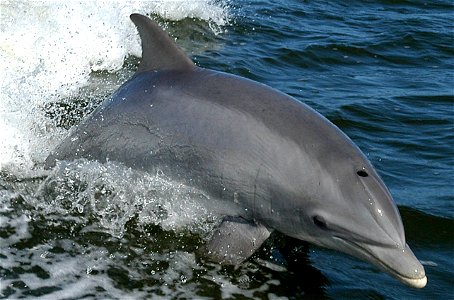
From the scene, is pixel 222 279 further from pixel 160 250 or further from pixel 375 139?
pixel 375 139

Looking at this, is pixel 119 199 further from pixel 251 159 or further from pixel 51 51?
pixel 51 51

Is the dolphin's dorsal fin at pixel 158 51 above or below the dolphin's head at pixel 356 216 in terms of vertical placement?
above

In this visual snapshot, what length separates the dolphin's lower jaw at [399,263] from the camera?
553 centimetres

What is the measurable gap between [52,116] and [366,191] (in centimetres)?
499

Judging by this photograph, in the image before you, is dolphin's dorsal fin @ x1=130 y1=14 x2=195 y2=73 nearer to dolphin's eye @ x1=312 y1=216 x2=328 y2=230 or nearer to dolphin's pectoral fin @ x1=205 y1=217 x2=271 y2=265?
dolphin's pectoral fin @ x1=205 y1=217 x2=271 y2=265

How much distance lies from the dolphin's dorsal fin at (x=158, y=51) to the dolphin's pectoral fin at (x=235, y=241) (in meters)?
1.51

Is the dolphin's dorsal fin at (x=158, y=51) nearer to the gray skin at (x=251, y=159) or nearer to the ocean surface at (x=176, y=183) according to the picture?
the gray skin at (x=251, y=159)

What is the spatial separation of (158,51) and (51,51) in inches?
279

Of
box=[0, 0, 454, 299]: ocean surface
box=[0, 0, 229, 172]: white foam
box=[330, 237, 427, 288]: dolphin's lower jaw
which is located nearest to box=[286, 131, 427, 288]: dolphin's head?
box=[330, 237, 427, 288]: dolphin's lower jaw

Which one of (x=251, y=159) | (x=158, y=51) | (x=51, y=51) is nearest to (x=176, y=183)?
(x=251, y=159)

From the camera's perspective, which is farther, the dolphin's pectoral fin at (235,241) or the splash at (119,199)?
the splash at (119,199)

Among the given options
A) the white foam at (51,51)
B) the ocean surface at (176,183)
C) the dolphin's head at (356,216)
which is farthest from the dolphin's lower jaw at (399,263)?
the white foam at (51,51)

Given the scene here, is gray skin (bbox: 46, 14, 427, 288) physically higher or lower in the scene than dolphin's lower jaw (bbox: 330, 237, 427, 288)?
higher

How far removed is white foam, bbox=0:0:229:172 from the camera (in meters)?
8.62
